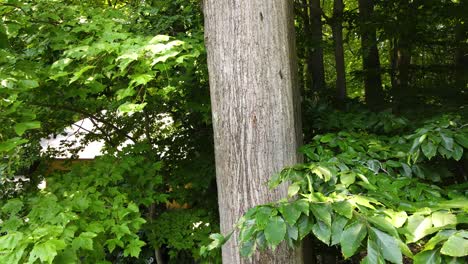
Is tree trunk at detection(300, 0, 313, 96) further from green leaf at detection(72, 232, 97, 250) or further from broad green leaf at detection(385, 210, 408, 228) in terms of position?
broad green leaf at detection(385, 210, 408, 228)

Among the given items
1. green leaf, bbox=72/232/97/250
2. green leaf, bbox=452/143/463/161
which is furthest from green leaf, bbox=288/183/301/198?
green leaf, bbox=72/232/97/250

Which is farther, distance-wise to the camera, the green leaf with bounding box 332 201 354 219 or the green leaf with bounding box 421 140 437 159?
the green leaf with bounding box 421 140 437 159

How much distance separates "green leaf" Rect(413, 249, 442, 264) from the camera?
1.00 meters

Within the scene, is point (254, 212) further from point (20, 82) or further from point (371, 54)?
point (371, 54)

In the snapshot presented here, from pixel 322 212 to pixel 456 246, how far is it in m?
0.38

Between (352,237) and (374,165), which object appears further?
(374,165)

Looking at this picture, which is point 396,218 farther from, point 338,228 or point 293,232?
point 293,232

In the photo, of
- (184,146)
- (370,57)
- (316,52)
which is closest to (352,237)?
(184,146)

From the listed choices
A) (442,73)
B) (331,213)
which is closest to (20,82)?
(331,213)

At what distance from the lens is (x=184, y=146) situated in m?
4.46

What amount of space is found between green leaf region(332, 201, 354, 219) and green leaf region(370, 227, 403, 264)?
0.10 meters

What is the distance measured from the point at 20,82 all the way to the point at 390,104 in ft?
11.3

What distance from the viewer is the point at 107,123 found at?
4.19 m

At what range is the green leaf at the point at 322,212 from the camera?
1.20 meters
